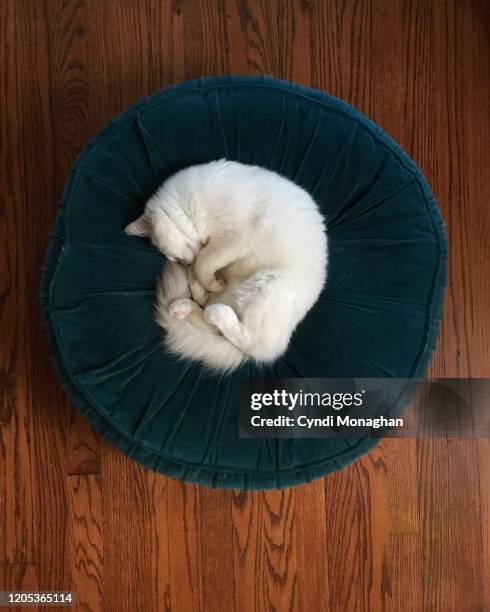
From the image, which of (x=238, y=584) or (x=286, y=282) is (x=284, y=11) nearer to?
(x=286, y=282)

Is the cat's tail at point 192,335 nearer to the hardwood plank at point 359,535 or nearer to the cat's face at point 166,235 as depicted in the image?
the cat's face at point 166,235

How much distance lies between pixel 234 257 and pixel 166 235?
177 millimetres

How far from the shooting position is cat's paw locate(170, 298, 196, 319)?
1.34 metres

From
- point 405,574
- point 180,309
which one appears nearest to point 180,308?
point 180,309

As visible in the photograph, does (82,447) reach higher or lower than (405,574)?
higher

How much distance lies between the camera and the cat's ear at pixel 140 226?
1.38 metres

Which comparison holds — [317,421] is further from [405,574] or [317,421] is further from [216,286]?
[405,574]

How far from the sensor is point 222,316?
1.30 metres

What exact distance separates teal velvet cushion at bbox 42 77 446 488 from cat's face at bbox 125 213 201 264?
0.15ft

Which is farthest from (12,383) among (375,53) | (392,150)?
(375,53)

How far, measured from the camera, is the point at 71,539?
1.66 metres

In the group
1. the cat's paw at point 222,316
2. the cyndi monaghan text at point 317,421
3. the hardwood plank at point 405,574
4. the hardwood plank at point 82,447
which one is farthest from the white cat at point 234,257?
the hardwood plank at point 405,574

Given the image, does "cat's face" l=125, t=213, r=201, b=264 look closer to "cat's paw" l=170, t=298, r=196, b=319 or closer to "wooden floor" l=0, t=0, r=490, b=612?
"cat's paw" l=170, t=298, r=196, b=319

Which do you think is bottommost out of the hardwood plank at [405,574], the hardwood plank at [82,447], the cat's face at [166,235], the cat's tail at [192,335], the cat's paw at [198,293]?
the hardwood plank at [405,574]
